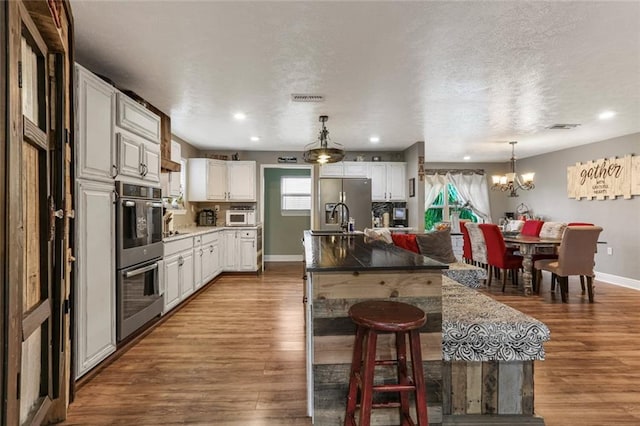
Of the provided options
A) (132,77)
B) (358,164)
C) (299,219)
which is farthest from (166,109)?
(299,219)

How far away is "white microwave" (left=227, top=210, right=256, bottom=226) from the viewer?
602cm

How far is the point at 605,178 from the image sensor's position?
5.58 meters

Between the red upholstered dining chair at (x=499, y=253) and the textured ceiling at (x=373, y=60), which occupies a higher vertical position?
the textured ceiling at (x=373, y=60)

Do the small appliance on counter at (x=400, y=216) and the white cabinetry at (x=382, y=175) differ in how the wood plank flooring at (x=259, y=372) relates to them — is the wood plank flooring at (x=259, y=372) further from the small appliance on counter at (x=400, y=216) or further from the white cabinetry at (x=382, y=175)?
the white cabinetry at (x=382, y=175)

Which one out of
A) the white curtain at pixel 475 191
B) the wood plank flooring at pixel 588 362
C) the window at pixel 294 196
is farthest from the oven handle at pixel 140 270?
the white curtain at pixel 475 191

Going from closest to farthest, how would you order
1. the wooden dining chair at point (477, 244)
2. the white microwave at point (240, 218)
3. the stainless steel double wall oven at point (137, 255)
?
the stainless steel double wall oven at point (137, 255) → the wooden dining chair at point (477, 244) → the white microwave at point (240, 218)

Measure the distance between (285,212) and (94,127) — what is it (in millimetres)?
5634

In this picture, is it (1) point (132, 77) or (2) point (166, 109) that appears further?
(2) point (166, 109)

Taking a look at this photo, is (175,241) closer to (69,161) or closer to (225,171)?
(69,161)

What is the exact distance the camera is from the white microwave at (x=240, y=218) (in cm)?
602

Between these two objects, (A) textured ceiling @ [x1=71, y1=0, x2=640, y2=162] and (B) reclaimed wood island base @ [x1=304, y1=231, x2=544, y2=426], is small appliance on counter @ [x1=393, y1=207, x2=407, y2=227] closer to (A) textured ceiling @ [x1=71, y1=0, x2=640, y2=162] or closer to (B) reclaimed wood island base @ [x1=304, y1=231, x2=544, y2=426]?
(A) textured ceiling @ [x1=71, y1=0, x2=640, y2=162]

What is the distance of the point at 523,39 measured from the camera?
2.32 meters

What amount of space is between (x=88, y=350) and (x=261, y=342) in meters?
1.26

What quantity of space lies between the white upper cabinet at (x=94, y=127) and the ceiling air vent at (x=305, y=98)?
1.61 metres
